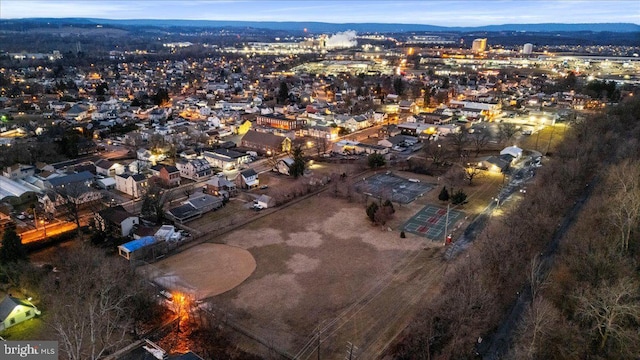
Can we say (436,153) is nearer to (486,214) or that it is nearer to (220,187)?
(486,214)

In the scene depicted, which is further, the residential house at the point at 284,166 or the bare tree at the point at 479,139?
the bare tree at the point at 479,139

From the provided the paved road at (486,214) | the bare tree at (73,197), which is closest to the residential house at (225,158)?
the bare tree at (73,197)

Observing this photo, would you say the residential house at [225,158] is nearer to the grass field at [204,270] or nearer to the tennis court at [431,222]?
the grass field at [204,270]

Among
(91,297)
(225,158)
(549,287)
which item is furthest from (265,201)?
(549,287)

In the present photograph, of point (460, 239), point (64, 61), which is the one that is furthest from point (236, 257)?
point (64, 61)

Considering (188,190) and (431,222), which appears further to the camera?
(188,190)

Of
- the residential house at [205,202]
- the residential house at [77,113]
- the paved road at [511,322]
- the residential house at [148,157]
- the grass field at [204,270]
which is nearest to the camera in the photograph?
the paved road at [511,322]

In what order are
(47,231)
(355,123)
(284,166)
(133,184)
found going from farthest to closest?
(355,123), (284,166), (133,184), (47,231)
